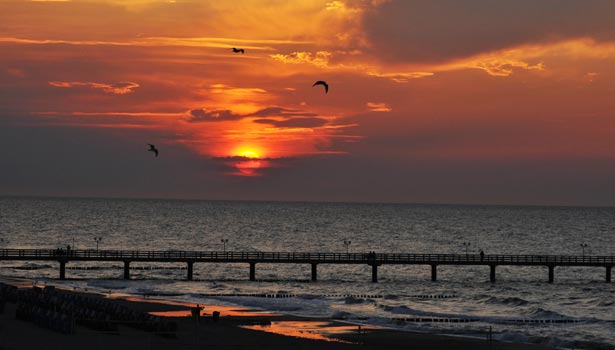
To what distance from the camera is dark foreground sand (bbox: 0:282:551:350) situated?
143ft

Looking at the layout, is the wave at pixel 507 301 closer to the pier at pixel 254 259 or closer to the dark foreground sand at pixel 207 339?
the pier at pixel 254 259

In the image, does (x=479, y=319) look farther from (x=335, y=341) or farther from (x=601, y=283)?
(x=601, y=283)

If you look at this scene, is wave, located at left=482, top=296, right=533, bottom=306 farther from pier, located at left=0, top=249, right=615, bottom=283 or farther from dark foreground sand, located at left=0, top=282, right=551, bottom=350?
dark foreground sand, located at left=0, top=282, right=551, bottom=350

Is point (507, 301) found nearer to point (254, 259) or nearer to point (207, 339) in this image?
point (254, 259)

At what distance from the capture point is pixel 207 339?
160ft

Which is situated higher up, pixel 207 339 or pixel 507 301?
pixel 207 339

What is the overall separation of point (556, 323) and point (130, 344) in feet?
121

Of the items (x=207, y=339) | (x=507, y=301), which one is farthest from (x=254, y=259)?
(x=207, y=339)

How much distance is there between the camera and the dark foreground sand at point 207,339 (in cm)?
4347

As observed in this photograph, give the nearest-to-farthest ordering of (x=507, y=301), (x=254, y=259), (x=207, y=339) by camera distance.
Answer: (x=207, y=339)
(x=507, y=301)
(x=254, y=259)

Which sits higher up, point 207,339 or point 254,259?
point 254,259

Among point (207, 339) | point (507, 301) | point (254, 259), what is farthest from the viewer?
point (254, 259)

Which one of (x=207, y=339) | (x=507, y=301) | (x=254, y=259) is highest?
(x=254, y=259)

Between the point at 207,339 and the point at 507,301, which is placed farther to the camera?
the point at 507,301
